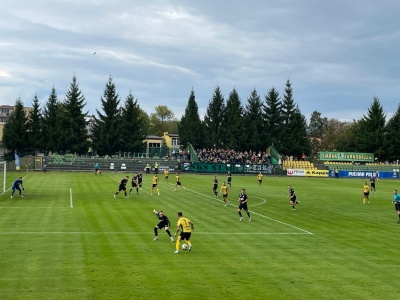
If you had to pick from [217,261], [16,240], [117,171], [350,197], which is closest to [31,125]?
[117,171]

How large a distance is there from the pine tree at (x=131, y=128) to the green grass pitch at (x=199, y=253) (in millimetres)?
69210

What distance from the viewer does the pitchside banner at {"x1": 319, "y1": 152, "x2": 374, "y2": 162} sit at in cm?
10969

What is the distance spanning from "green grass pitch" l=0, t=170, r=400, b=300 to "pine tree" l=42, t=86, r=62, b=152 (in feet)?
217

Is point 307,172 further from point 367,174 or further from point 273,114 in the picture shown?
point 273,114

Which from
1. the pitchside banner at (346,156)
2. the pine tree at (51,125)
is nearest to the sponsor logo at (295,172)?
the pitchside banner at (346,156)

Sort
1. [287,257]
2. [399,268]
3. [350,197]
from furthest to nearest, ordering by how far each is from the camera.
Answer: [350,197], [287,257], [399,268]

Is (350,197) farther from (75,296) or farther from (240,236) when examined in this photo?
(75,296)

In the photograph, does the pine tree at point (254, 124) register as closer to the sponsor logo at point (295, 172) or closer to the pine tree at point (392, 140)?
the sponsor logo at point (295, 172)

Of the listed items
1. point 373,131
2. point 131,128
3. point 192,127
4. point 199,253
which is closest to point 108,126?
point 131,128

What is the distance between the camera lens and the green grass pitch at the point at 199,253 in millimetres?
16734

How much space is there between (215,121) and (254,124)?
11967 mm

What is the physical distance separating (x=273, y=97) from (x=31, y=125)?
185 ft

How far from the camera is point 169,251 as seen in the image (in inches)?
910

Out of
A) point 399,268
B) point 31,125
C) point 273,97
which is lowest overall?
point 399,268
